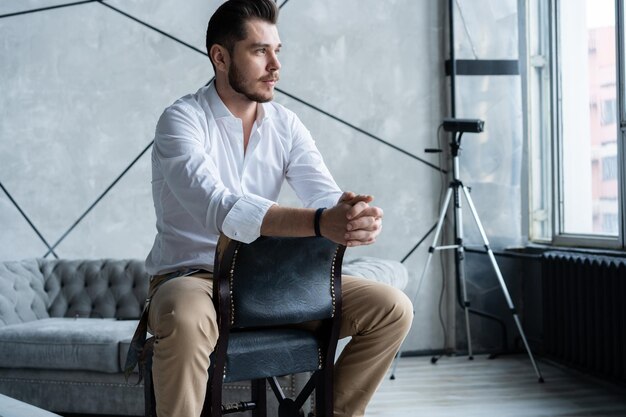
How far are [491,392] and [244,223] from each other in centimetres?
246

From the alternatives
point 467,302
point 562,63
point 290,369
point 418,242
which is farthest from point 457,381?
point 290,369

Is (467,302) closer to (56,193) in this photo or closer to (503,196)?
(503,196)

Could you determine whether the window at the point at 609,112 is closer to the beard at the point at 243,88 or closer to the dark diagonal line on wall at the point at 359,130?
the dark diagonal line on wall at the point at 359,130

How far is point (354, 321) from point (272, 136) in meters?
0.70

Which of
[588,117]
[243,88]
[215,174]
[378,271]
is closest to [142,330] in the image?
[215,174]

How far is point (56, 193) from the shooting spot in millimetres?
4707

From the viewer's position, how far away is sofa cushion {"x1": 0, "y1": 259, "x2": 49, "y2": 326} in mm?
4051

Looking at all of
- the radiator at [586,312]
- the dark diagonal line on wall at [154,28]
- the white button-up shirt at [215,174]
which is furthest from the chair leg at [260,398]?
the dark diagonal line on wall at [154,28]

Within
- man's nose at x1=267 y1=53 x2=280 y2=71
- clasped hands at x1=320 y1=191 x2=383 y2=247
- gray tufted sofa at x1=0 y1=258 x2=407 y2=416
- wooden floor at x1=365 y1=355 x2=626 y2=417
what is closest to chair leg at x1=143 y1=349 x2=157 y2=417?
clasped hands at x1=320 y1=191 x2=383 y2=247

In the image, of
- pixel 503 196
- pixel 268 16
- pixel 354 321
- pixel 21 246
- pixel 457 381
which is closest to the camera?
pixel 354 321

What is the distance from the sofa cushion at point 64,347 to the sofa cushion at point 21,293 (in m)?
0.31

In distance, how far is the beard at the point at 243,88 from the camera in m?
2.47

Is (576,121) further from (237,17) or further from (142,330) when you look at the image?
(142,330)

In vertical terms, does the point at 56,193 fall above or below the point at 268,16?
below
